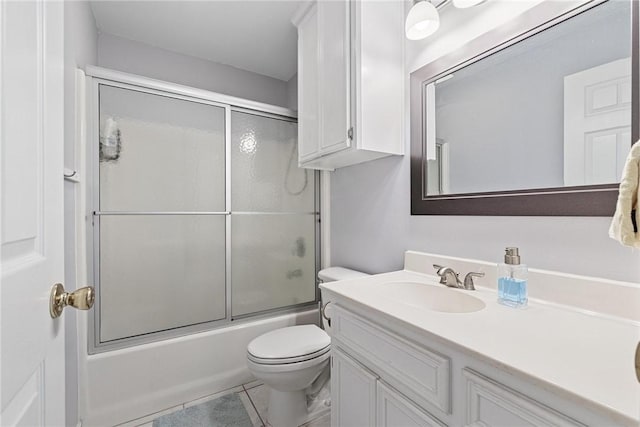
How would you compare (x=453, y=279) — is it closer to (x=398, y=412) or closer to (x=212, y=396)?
(x=398, y=412)

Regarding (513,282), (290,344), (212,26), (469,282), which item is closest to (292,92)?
(212,26)

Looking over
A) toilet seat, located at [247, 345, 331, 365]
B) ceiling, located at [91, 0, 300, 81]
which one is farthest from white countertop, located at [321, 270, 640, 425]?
ceiling, located at [91, 0, 300, 81]

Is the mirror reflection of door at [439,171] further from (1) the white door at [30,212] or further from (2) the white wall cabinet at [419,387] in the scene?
(1) the white door at [30,212]

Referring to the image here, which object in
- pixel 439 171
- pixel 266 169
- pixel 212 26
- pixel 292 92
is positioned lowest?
pixel 439 171

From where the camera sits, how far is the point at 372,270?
1627 millimetres

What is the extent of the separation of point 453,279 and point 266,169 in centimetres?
146

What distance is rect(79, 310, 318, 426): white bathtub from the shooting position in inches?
57.7

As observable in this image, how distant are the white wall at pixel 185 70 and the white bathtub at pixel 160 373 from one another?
1.95 metres

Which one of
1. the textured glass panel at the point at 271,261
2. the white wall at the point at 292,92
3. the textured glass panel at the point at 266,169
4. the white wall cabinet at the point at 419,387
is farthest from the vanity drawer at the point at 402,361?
the white wall at the point at 292,92

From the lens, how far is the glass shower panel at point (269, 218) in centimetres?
194

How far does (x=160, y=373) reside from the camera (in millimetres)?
1626

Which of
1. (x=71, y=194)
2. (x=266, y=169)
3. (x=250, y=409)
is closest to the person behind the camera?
(x=71, y=194)

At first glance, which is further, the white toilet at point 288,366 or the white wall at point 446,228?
the white toilet at point 288,366

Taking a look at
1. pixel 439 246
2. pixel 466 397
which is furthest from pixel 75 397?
pixel 439 246
